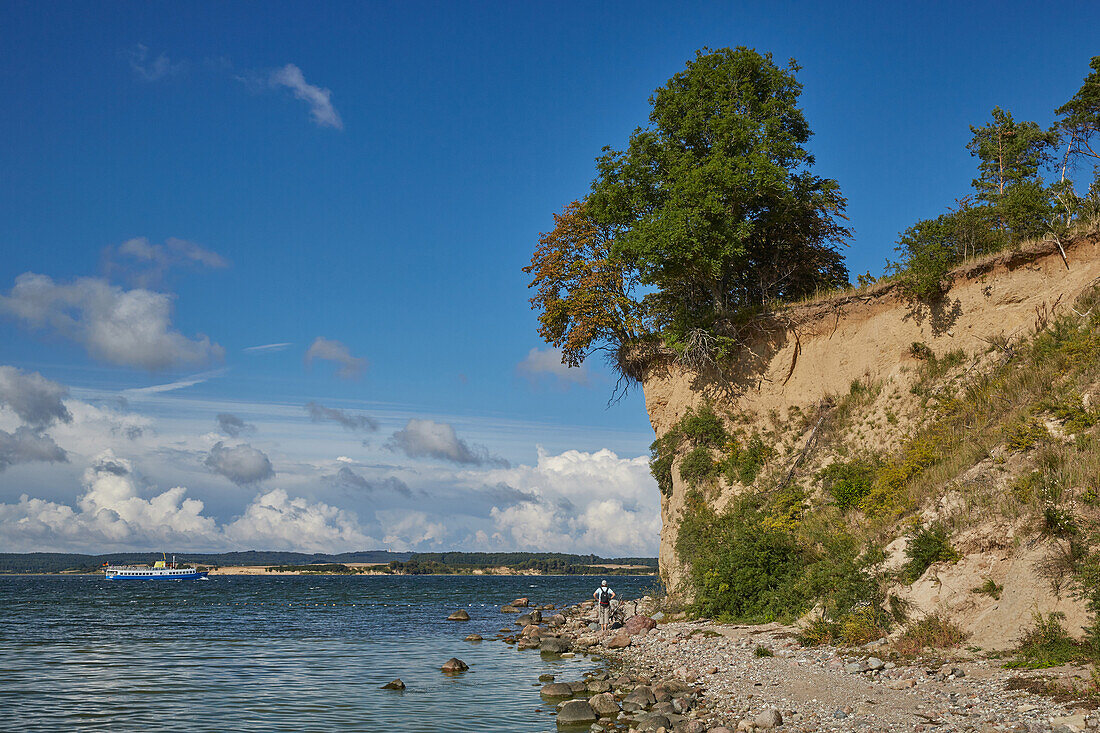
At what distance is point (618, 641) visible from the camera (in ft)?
95.1

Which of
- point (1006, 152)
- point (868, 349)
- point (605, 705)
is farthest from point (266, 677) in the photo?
point (1006, 152)

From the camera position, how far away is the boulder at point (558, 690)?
21.0 m

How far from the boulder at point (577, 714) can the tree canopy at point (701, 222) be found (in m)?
18.3

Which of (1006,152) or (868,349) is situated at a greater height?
(1006,152)

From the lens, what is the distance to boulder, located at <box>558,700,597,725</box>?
17.8 metres

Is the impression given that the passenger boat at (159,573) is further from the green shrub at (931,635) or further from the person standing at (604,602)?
the green shrub at (931,635)

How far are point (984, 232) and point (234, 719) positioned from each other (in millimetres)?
31342

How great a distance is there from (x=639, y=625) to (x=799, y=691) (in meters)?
14.1

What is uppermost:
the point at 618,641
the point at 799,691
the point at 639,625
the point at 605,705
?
the point at 799,691

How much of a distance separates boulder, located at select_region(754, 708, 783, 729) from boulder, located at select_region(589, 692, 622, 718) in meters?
4.40

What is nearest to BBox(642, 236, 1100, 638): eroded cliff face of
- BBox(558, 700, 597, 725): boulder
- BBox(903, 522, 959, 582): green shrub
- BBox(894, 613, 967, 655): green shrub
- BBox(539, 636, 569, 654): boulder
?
BBox(539, 636, 569, 654): boulder

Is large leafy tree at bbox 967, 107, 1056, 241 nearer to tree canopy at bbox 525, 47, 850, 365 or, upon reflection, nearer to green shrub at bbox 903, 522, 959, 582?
tree canopy at bbox 525, 47, 850, 365

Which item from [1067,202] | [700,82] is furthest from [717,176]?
[1067,202]

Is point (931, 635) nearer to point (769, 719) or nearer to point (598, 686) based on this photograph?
point (769, 719)
